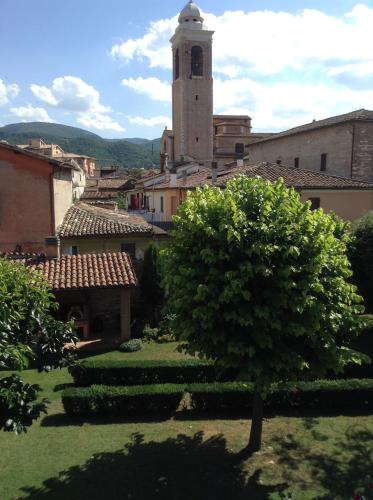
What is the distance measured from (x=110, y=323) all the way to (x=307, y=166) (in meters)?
21.9

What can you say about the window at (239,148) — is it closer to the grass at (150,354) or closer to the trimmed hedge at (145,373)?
the grass at (150,354)

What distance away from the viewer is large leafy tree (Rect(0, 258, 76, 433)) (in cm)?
595

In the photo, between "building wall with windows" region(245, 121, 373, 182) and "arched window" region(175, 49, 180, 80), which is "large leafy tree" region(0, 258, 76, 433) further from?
"arched window" region(175, 49, 180, 80)

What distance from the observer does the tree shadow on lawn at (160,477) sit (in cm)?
869

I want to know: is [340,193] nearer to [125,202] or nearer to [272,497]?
[272,497]

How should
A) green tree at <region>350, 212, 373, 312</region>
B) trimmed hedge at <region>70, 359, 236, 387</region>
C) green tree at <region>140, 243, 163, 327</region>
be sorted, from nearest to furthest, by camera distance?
trimmed hedge at <region>70, 359, 236, 387</region> → green tree at <region>350, 212, 373, 312</region> → green tree at <region>140, 243, 163, 327</region>

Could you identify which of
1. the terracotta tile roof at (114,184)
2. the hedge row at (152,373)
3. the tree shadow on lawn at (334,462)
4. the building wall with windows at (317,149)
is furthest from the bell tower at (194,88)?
the tree shadow on lawn at (334,462)

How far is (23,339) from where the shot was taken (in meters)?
6.66

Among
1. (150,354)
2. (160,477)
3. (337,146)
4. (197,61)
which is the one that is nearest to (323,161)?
(337,146)

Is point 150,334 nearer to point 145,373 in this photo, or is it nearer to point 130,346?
point 130,346

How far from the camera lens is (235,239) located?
8602 mm

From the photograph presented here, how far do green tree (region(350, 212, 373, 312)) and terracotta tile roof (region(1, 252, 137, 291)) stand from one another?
8809 mm

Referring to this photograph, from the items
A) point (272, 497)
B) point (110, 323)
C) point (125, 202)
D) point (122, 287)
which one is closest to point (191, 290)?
point (272, 497)

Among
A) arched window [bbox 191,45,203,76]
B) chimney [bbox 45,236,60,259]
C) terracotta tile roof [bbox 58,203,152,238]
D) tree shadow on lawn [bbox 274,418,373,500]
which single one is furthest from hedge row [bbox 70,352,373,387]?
arched window [bbox 191,45,203,76]
